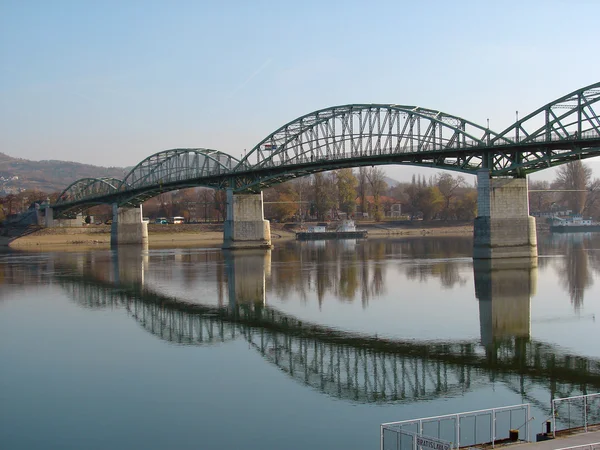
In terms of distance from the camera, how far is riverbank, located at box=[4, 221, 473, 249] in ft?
380

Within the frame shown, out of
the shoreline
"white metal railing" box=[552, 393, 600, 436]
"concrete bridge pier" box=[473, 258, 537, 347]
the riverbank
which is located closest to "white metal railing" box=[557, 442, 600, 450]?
"white metal railing" box=[552, 393, 600, 436]

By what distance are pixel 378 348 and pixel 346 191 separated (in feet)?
405

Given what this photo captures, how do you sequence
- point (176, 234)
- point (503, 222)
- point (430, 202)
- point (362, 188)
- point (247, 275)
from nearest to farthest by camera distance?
1. point (247, 275)
2. point (503, 222)
3. point (176, 234)
4. point (430, 202)
5. point (362, 188)

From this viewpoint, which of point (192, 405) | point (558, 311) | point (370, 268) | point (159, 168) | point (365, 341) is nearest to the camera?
point (192, 405)

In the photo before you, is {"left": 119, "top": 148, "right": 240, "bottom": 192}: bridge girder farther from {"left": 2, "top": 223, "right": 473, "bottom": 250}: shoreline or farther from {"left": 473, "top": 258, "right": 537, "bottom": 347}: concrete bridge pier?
{"left": 473, "top": 258, "right": 537, "bottom": 347}: concrete bridge pier

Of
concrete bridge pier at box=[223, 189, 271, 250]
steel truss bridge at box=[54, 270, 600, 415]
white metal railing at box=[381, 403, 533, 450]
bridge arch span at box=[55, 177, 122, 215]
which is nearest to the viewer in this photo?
white metal railing at box=[381, 403, 533, 450]

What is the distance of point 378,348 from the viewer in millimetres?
26031

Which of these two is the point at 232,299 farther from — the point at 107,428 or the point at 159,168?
the point at 159,168

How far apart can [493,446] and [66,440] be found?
9.25 meters

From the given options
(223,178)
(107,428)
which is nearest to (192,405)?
(107,428)

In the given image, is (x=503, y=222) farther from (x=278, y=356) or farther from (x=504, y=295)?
(x=278, y=356)

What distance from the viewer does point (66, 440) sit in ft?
54.8

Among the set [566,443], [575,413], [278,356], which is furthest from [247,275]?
[566,443]

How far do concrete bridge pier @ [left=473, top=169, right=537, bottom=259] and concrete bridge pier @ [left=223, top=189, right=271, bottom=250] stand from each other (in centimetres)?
3288
